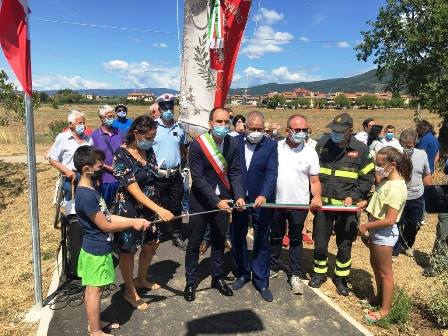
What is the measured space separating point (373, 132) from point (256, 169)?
4522 millimetres

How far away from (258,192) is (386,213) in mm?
1432

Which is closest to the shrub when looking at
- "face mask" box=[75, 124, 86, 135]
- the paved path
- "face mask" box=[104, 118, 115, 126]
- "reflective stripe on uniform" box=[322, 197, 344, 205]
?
the paved path

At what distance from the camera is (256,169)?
4504 mm

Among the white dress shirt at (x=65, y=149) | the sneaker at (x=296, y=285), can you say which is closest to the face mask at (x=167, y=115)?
the white dress shirt at (x=65, y=149)

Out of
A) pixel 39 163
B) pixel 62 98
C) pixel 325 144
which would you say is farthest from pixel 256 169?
pixel 62 98

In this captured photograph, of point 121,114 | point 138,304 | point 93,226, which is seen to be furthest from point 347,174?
point 121,114

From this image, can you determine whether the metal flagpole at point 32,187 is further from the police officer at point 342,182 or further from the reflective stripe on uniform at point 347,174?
the reflective stripe on uniform at point 347,174

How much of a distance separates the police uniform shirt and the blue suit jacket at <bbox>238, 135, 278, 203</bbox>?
3.98 ft

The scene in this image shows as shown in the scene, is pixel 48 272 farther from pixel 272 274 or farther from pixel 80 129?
pixel 272 274

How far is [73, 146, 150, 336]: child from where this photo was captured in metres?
3.26

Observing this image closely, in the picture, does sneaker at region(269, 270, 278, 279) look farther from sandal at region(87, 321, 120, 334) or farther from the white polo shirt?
sandal at region(87, 321, 120, 334)

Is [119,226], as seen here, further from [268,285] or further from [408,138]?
[408,138]

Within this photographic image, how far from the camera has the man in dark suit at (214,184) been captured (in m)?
4.16

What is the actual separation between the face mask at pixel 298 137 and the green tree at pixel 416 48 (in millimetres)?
9322
